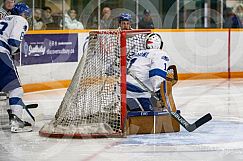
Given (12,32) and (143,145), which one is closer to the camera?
(143,145)

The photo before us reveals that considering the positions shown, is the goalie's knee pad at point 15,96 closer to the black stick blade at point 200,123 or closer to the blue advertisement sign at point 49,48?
the black stick blade at point 200,123

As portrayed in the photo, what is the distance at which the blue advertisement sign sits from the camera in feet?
36.1

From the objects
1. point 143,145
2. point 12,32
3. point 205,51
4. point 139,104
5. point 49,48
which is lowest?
point 143,145

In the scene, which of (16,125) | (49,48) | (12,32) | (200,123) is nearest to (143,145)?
(200,123)

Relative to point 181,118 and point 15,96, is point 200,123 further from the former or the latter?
point 15,96

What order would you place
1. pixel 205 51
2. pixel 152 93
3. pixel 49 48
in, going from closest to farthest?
pixel 152 93 < pixel 49 48 < pixel 205 51

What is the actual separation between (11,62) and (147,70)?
1331 millimetres

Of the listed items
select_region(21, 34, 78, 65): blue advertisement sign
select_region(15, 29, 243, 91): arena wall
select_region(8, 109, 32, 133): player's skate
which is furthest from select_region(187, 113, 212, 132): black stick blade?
select_region(15, 29, 243, 91): arena wall

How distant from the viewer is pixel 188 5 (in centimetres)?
1446

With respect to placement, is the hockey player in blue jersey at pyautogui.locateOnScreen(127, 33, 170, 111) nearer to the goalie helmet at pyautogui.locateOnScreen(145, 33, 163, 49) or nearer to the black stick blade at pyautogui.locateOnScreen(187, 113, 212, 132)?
the goalie helmet at pyautogui.locateOnScreen(145, 33, 163, 49)

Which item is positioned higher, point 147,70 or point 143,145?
point 147,70

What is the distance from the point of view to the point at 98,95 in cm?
710

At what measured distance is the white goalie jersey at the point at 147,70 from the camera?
7.02m

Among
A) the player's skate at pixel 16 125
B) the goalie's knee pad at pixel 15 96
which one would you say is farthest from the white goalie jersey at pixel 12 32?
the player's skate at pixel 16 125
